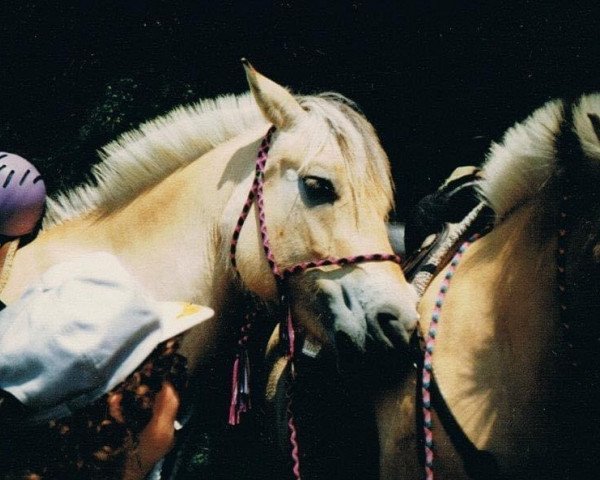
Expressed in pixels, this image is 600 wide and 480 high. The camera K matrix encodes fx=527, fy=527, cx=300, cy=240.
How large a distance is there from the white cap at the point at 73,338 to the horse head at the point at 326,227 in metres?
0.55

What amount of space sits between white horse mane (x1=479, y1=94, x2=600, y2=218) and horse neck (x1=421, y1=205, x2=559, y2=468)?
7 cm

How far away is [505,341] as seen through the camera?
148 cm

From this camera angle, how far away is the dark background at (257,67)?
3084 mm

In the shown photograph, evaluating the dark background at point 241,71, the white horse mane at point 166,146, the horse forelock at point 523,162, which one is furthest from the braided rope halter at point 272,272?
the dark background at point 241,71

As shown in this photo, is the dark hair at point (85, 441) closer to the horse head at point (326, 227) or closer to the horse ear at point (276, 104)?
the horse head at point (326, 227)

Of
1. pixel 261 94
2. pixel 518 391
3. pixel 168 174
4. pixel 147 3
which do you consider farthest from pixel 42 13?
pixel 518 391

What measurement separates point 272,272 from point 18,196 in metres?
0.96

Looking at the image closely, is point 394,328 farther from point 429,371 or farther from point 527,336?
A: point 527,336

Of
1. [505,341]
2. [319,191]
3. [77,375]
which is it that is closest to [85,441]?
[77,375]

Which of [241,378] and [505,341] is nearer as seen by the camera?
[505,341]

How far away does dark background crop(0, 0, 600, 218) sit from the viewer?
3084 mm

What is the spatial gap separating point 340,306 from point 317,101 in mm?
750

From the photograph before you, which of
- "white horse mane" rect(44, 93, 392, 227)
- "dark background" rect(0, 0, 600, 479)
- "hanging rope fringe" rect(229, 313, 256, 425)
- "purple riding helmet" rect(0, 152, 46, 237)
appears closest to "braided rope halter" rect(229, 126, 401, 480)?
"hanging rope fringe" rect(229, 313, 256, 425)

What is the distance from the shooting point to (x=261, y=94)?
69.6 inches
